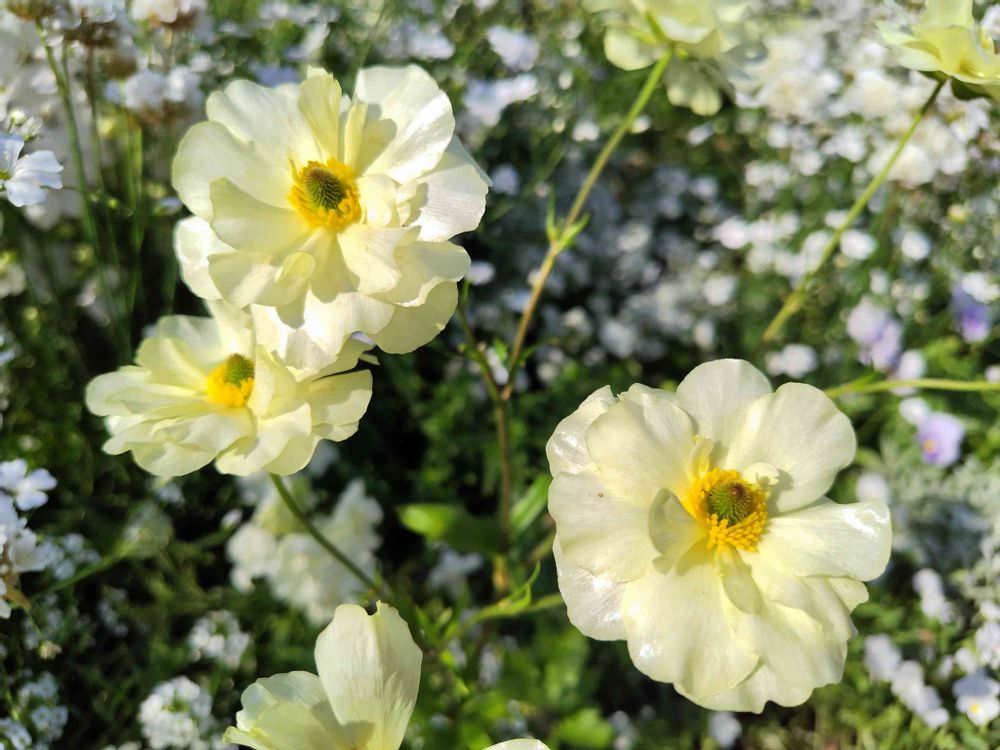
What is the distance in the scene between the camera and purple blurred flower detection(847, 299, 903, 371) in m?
2.02

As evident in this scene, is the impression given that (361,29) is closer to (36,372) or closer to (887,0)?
(36,372)

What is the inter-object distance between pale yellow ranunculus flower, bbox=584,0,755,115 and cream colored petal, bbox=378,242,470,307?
62 centimetres

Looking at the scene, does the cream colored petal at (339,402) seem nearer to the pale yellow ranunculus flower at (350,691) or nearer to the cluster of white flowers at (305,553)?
the pale yellow ranunculus flower at (350,691)

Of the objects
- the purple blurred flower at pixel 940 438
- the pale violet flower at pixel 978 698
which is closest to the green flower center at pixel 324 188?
the pale violet flower at pixel 978 698

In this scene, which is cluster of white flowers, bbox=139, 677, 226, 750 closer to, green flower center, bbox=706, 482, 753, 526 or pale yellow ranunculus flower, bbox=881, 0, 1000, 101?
green flower center, bbox=706, 482, 753, 526

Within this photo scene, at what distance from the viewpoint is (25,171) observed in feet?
3.29

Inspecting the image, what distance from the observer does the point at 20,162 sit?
3.35 feet

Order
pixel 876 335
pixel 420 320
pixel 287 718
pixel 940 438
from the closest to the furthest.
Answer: pixel 287 718 → pixel 420 320 → pixel 940 438 → pixel 876 335

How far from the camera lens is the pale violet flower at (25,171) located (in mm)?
980

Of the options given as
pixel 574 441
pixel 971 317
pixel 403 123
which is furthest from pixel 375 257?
pixel 971 317

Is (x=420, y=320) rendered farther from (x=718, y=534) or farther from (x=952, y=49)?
(x=952, y=49)

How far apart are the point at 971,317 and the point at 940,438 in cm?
39

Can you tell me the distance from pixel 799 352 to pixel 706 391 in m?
1.35

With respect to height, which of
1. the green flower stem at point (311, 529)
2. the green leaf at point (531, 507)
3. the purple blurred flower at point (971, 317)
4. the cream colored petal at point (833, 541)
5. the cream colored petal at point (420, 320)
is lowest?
the purple blurred flower at point (971, 317)
